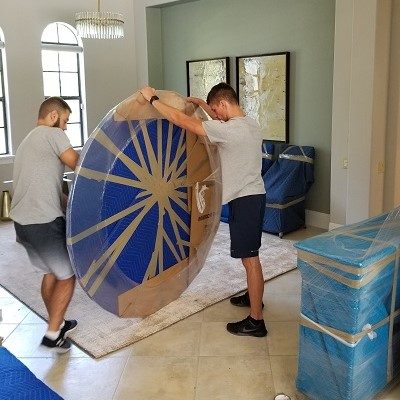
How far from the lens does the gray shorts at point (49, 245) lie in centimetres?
293

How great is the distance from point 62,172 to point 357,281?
170 centimetres

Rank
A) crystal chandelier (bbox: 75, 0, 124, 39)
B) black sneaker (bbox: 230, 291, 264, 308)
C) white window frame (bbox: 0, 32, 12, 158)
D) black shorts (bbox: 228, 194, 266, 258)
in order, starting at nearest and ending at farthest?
black shorts (bbox: 228, 194, 266, 258), black sneaker (bbox: 230, 291, 264, 308), crystal chandelier (bbox: 75, 0, 124, 39), white window frame (bbox: 0, 32, 12, 158)

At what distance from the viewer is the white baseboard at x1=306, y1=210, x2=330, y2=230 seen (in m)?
5.67

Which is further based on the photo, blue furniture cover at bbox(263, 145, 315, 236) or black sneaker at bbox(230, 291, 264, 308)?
blue furniture cover at bbox(263, 145, 315, 236)

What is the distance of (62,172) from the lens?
2.96m

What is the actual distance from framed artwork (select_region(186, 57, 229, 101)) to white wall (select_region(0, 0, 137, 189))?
1082 mm

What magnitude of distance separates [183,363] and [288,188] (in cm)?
288

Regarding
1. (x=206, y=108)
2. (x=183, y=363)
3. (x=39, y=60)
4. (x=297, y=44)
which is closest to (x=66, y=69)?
(x=39, y=60)

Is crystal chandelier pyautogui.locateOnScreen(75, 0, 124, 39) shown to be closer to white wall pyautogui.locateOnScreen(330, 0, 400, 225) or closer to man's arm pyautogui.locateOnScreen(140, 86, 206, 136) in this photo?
white wall pyautogui.locateOnScreen(330, 0, 400, 225)

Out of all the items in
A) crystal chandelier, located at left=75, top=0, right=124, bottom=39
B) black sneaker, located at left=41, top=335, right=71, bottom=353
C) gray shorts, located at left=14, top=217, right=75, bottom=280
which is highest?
crystal chandelier, located at left=75, top=0, right=124, bottom=39

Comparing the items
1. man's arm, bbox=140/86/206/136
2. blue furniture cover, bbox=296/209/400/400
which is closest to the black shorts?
man's arm, bbox=140/86/206/136

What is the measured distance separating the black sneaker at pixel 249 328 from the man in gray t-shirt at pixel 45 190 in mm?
1072

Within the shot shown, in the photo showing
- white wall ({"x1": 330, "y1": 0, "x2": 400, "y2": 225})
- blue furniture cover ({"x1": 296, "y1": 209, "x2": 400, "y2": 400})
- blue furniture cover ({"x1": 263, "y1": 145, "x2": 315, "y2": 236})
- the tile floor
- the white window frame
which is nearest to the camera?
blue furniture cover ({"x1": 296, "y1": 209, "x2": 400, "y2": 400})

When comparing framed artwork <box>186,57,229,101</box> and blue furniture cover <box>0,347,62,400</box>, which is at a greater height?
framed artwork <box>186,57,229,101</box>
